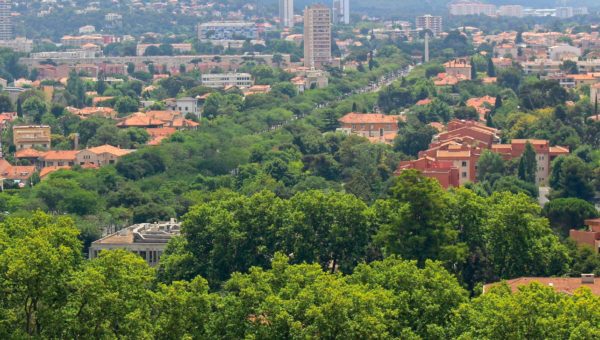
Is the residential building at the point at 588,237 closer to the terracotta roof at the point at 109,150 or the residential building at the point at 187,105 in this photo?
the terracotta roof at the point at 109,150

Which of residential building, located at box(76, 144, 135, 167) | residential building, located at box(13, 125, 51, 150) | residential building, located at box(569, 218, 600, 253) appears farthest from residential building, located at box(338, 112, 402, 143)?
residential building, located at box(569, 218, 600, 253)

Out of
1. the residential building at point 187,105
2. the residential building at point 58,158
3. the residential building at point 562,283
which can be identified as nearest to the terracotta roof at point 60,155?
the residential building at point 58,158

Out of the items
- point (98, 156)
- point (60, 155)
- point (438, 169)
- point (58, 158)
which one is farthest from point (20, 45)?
point (438, 169)

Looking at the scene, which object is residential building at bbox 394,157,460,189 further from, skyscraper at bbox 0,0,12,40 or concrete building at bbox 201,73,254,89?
skyscraper at bbox 0,0,12,40

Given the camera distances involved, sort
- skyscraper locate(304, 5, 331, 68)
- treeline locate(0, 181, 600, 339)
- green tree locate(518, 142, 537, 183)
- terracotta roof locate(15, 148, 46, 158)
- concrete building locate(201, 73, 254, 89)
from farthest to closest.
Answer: skyscraper locate(304, 5, 331, 68) → concrete building locate(201, 73, 254, 89) → terracotta roof locate(15, 148, 46, 158) → green tree locate(518, 142, 537, 183) → treeline locate(0, 181, 600, 339)

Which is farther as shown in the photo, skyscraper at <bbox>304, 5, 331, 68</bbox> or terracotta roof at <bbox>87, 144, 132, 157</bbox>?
skyscraper at <bbox>304, 5, 331, 68</bbox>
